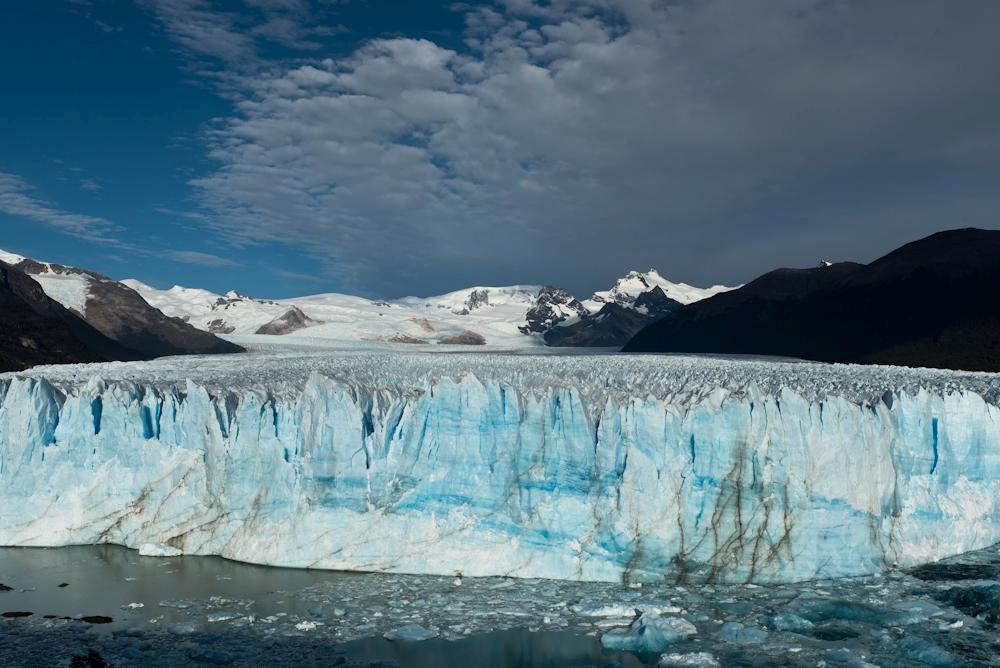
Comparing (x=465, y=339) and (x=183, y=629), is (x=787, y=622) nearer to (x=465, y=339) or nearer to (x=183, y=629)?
(x=183, y=629)

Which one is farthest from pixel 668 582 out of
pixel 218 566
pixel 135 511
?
pixel 135 511

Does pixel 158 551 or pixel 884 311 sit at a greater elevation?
pixel 884 311

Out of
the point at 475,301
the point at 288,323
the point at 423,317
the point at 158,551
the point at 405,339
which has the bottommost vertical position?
the point at 158,551

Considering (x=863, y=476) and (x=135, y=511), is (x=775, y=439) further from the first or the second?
(x=135, y=511)

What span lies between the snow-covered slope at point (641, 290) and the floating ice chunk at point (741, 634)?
98.6 m

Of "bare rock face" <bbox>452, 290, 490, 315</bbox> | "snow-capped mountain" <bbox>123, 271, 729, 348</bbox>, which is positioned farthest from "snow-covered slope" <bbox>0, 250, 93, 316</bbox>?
"bare rock face" <bbox>452, 290, 490, 315</bbox>

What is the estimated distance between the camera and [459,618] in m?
10.8

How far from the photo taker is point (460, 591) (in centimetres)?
1206

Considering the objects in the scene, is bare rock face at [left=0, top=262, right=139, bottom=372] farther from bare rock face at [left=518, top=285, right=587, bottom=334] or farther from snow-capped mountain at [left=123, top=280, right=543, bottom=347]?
bare rock face at [left=518, top=285, right=587, bottom=334]

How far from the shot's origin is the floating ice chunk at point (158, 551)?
13.9m

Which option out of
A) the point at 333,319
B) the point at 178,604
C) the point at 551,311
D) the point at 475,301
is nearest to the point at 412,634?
the point at 178,604

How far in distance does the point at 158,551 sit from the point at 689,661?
9900mm

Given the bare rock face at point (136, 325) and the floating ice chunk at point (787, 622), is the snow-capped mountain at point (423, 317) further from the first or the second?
the floating ice chunk at point (787, 622)

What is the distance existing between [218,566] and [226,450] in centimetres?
219
